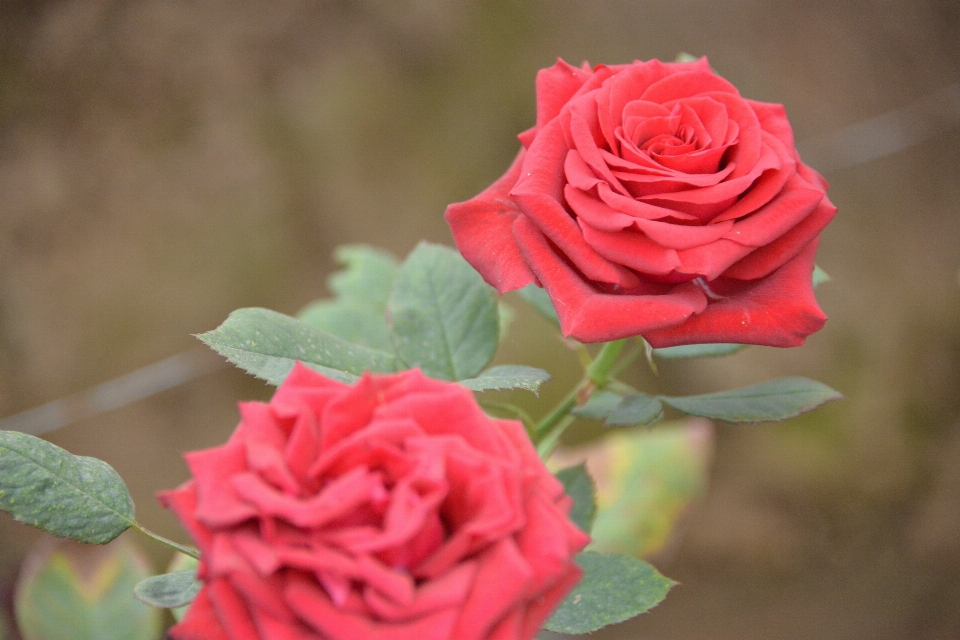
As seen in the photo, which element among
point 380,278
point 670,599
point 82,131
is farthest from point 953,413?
point 82,131

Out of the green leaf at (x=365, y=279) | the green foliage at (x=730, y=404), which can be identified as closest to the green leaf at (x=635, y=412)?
the green foliage at (x=730, y=404)

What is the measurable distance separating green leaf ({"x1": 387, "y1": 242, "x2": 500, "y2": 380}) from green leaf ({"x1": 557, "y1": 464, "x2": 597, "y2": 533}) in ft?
0.53

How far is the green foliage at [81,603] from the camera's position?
62 centimetres

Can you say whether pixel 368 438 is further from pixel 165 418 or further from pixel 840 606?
pixel 840 606

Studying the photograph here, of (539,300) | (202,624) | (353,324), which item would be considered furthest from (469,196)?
(202,624)

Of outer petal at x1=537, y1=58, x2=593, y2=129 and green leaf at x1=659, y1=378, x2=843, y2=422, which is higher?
outer petal at x1=537, y1=58, x2=593, y2=129

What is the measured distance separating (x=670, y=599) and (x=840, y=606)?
0.34 m

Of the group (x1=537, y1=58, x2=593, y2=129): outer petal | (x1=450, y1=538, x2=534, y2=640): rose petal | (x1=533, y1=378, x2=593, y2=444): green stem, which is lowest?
(x1=533, y1=378, x2=593, y2=444): green stem

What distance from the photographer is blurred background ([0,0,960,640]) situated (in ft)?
4.35

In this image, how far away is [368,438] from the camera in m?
0.27

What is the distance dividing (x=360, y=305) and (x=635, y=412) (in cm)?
38

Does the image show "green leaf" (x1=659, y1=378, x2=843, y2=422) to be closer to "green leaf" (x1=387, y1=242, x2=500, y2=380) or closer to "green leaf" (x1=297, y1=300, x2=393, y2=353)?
"green leaf" (x1=387, y1=242, x2=500, y2=380)

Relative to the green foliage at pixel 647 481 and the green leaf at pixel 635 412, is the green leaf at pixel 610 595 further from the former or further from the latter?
the green foliage at pixel 647 481

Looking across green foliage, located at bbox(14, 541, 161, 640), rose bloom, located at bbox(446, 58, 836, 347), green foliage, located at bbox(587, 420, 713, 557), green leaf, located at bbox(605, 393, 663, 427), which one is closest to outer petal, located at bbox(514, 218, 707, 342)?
rose bloom, located at bbox(446, 58, 836, 347)
